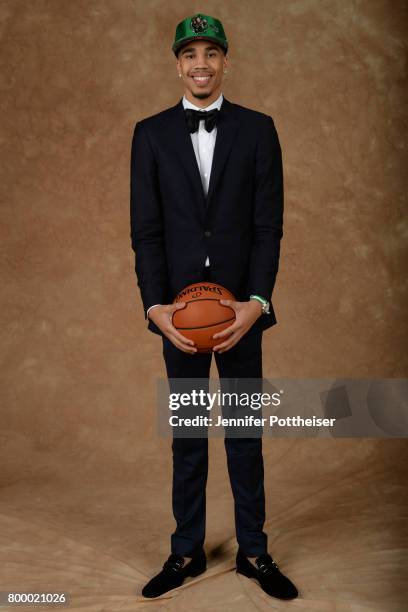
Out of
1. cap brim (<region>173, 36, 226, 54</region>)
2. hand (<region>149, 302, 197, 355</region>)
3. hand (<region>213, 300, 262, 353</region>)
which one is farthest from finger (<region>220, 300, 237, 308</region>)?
cap brim (<region>173, 36, 226, 54</region>)

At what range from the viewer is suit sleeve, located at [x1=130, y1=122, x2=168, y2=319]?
10.0ft

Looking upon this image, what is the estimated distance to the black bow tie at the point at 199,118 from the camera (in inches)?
119

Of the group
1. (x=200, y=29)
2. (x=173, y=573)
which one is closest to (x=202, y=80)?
(x=200, y=29)

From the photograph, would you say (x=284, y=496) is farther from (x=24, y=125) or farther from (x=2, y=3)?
(x=2, y=3)

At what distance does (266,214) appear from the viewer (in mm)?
3084

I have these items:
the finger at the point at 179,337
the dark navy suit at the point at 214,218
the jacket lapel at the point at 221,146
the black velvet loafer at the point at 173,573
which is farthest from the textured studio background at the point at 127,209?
the finger at the point at 179,337

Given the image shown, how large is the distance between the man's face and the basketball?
725 mm

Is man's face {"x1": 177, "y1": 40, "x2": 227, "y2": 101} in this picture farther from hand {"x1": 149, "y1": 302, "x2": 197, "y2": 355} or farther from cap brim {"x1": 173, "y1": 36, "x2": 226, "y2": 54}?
hand {"x1": 149, "y1": 302, "x2": 197, "y2": 355}

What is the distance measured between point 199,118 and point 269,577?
176 centimetres

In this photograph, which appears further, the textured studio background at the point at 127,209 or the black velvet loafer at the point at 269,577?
the textured studio background at the point at 127,209

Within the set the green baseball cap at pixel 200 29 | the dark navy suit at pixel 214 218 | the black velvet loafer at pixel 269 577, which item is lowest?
the black velvet loafer at pixel 269 577

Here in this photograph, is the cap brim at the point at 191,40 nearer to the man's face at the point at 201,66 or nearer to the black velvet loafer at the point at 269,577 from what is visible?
the man's face at the point at 201,66

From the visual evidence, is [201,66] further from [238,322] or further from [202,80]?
[238,322]

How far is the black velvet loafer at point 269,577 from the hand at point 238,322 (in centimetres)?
90
